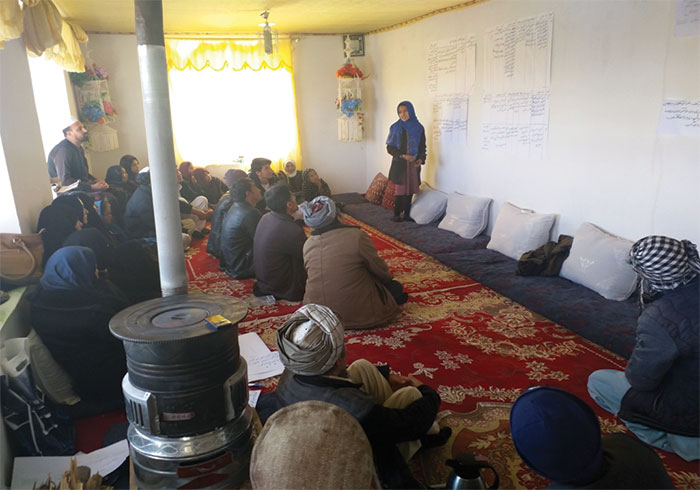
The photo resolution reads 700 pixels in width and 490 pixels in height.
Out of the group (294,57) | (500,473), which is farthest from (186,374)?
(294,57)

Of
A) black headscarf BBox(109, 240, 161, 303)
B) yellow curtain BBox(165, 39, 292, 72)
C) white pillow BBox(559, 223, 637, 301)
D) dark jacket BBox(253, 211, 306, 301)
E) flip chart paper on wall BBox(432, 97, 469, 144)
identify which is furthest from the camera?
yellow curtain BBox(165, 39, 292, 72)

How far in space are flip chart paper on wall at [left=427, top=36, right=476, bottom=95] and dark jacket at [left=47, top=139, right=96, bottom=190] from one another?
3793mm

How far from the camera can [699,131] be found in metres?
3.04

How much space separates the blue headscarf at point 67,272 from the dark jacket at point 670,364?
96.2 inches

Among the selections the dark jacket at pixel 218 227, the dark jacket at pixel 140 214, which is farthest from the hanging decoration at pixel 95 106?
the dark jacket at pixel 218 227

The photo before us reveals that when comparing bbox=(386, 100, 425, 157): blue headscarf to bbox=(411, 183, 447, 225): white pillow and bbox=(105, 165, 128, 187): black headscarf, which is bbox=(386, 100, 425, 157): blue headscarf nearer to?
bbox=(411, 183, 447, 225): white pillow

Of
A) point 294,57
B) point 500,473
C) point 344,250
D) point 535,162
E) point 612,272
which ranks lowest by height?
point 500,473

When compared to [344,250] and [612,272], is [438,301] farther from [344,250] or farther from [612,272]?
[612,272]

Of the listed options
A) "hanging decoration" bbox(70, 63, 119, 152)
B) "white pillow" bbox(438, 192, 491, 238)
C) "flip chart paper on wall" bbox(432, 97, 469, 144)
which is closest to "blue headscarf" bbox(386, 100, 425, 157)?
"flip chart paper on wall" bbox(432, 97, 469, 144)

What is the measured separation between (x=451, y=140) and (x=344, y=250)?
308 centimetres

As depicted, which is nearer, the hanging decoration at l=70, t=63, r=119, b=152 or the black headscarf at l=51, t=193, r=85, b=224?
the black headscarf at l=51, t=193, r=85, b=224

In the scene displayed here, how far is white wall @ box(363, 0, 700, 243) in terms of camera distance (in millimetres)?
3205

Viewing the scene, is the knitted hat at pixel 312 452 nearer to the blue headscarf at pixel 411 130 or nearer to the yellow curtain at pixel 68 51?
the yellow curtain at pixel 68 51

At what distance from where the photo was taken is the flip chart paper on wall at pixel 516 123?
4328 millimetres
